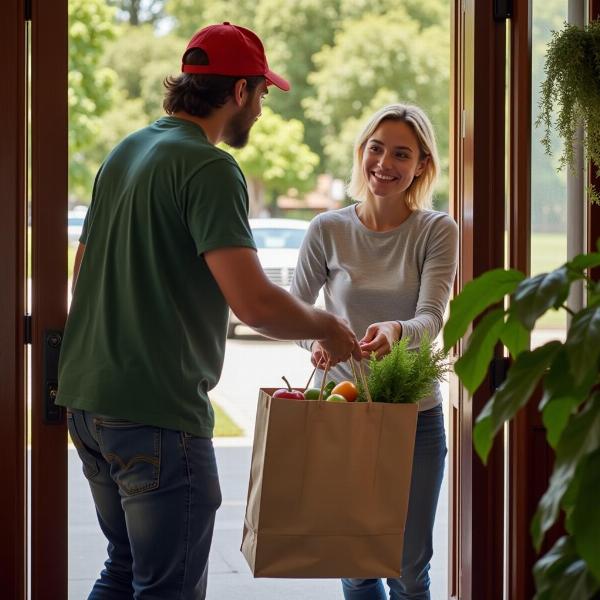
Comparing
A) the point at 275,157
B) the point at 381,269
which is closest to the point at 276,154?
the point at 275,157

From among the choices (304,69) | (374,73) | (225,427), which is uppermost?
(304,69)

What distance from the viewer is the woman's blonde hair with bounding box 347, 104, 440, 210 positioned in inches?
94.9

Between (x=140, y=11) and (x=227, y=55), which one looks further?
(x=140, y=11)

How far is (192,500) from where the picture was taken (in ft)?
5.88

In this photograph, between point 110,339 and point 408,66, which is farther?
point 408,66

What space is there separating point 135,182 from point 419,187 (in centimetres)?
91

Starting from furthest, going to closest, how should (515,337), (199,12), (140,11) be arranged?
(140,11), (199,12), (515,337)

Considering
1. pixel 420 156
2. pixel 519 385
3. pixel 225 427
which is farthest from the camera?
pixel 225 427

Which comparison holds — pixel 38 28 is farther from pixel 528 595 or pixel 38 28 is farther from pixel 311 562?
pixel 528 595

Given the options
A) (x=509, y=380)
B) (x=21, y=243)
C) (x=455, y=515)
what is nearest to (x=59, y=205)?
(x=21, y=243)

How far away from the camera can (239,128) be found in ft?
6.34

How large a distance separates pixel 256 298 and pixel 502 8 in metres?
1.13

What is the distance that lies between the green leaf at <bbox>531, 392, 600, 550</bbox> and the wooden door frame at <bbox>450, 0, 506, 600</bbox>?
145 cm

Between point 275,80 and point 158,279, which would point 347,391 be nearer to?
point 158,279
